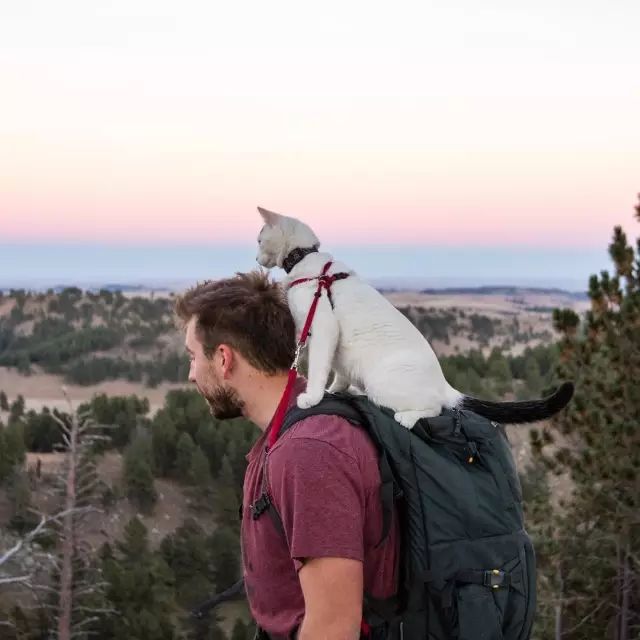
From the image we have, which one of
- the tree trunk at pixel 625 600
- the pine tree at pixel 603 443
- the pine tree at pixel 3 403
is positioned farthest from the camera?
the pine tree at pixel 3 403

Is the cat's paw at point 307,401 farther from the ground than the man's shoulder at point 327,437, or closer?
farther from the ground

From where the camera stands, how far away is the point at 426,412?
89.0 inches

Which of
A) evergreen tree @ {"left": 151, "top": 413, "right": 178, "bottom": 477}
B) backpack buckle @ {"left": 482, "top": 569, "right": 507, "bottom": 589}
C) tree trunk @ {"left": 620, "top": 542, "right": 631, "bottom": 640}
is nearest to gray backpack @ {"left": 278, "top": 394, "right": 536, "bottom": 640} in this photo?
backpack buckle @ {"left": 482, "top": 569, "right": 507, "bottom": 589}

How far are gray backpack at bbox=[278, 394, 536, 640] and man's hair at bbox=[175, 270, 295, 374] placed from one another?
9.7 inches

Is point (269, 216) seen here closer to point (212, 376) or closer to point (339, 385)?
point (339, 385)

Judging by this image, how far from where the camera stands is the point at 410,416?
2.14 meters

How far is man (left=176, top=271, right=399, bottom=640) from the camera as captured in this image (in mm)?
1781

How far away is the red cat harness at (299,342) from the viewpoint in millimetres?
1999

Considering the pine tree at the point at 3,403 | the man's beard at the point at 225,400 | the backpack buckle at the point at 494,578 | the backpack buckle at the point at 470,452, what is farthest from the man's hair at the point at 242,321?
the pine tree at the point at 3,403

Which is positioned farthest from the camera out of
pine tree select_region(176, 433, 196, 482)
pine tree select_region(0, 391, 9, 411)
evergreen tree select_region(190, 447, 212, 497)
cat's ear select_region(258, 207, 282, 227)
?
pine tree select_region(0, 391, 9, 411)

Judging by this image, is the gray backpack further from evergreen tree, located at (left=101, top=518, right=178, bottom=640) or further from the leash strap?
evergreen tree, located at (left=101, top=518, right=178, bottom=640)

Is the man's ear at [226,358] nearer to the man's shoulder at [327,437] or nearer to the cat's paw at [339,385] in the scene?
the man's shoulder at [327,437]

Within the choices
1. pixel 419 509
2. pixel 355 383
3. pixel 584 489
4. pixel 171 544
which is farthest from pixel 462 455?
pixel 171 544

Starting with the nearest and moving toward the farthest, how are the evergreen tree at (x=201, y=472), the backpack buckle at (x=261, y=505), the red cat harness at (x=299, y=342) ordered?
1. the backpack buckle at (x=261, y=505)
2. the red cat harness at (x=299, y=342)
3. the evergreen tree at (x=201, y=472)
